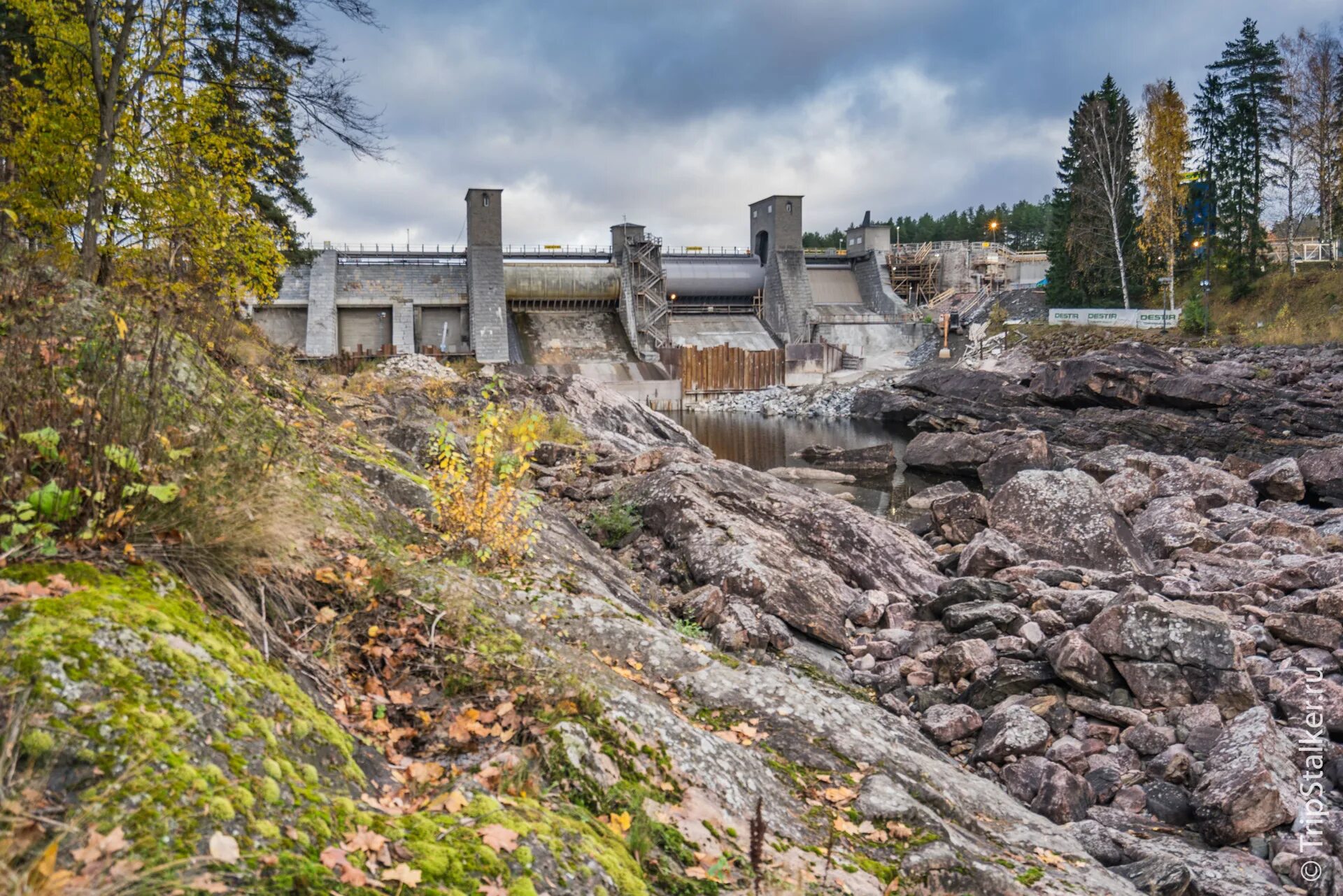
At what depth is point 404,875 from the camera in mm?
2238

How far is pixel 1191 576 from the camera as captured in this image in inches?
430

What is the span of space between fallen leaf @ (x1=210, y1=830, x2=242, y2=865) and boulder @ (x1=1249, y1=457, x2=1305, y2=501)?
65.8 ft

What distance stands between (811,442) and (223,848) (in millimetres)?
28196

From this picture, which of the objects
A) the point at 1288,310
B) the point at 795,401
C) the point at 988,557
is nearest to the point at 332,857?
the point at 988,557

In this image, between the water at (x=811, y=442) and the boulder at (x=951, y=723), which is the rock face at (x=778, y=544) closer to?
the boulder at (x=951, y=723)

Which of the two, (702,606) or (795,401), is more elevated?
(795,401)

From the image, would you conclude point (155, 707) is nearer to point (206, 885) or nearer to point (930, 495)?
point (206, 885)

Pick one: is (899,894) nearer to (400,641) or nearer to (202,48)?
(400,641)

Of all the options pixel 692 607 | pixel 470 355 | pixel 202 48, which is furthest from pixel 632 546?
pixel 470 355

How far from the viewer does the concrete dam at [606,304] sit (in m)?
39.9

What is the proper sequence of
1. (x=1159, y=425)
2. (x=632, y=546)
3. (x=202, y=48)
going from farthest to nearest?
(x=1159, y=425), (x=202, y=48), (x=632, y=546)

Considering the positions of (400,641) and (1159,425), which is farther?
(1159,425)

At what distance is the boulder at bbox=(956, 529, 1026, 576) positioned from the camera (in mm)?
10547

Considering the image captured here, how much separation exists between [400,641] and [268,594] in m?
0.57
